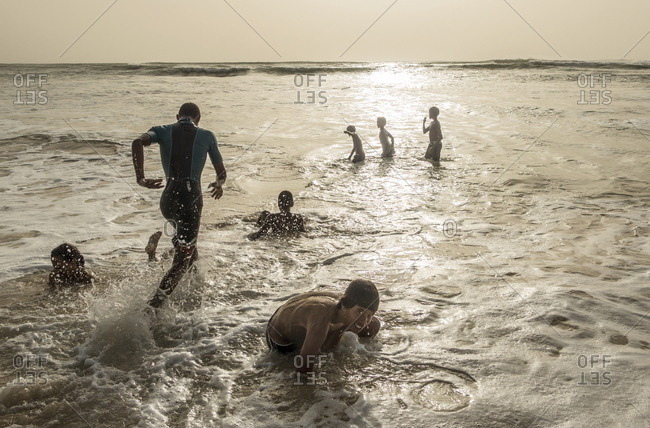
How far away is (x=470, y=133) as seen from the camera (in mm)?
14062

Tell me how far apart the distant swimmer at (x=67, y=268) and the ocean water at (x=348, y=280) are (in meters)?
0.18

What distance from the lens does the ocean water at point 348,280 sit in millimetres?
3479

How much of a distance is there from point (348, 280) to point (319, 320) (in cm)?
190

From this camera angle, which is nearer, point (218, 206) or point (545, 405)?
point (545, 405)

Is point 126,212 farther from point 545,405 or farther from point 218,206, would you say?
point 545,405

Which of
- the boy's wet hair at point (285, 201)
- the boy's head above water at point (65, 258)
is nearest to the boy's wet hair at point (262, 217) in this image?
the boy's wet hair at point (285, 201)

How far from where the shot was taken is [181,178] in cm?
463

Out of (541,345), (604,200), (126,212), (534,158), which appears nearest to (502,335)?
(541,345)

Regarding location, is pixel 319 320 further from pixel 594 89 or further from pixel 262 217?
pixel 594 89

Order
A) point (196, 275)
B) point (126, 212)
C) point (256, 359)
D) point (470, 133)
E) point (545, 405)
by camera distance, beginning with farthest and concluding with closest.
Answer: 1. point (470, 133)
2. point (126, 212)
3. point (196, 275)
4. point (256, 359)
5. point (545, 405)

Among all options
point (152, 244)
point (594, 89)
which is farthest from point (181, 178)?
point (594, 89)

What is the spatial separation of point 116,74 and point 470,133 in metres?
31.2

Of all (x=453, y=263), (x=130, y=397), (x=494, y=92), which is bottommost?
(x=130, y=397)

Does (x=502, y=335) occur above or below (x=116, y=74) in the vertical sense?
below
